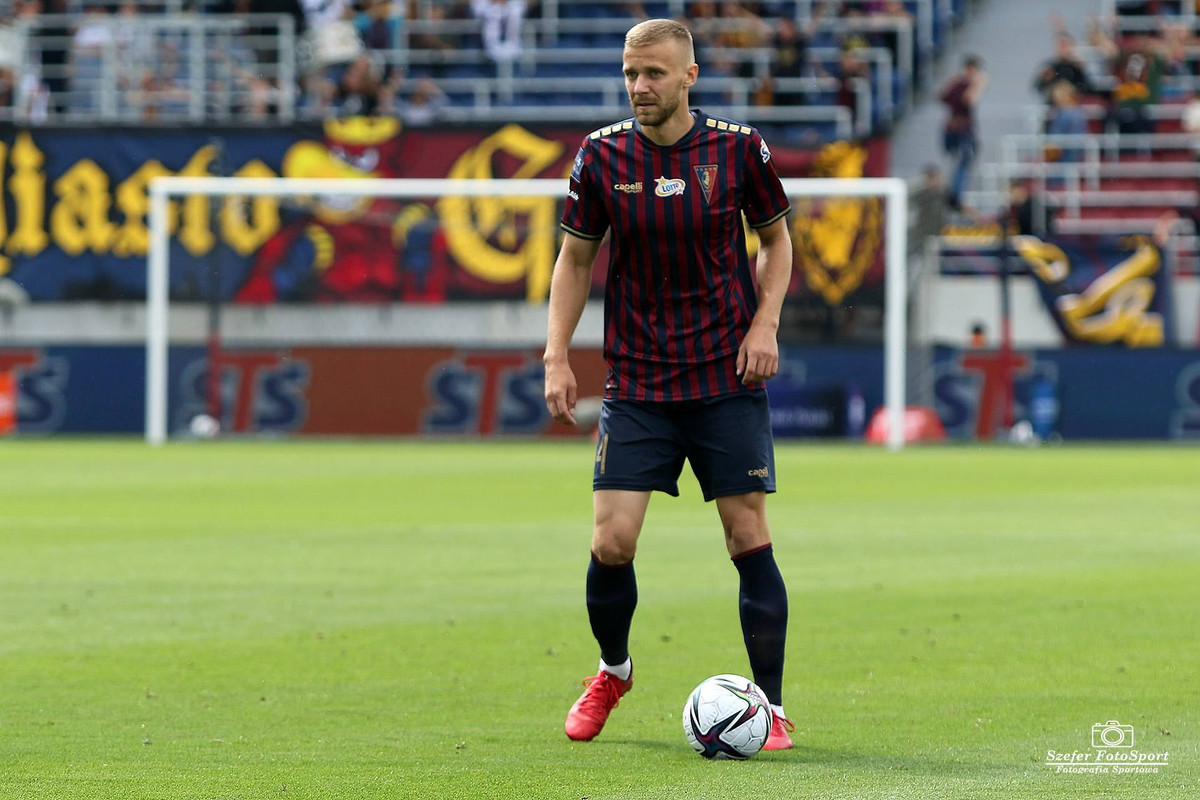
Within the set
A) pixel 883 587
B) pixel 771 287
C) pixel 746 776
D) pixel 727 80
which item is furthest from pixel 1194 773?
pixel 727 80

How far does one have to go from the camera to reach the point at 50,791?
5.10m

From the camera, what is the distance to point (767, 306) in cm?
605

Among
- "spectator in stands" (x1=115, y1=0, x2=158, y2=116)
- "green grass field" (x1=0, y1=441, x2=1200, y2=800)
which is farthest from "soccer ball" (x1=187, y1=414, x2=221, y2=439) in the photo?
"green grass field" (x1=0, y1=441, x2=1200, y2=800)

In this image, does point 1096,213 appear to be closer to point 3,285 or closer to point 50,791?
point 3,285

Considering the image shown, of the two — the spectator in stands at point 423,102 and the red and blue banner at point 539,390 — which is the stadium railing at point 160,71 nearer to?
the spectator in stands at point 423,102

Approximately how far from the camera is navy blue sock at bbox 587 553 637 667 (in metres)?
6.18

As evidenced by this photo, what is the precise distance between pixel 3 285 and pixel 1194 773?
2695cm

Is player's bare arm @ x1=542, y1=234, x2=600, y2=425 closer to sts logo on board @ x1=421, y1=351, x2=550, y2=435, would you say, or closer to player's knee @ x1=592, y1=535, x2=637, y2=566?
player's knee @ x1=592, y1=535, x2=637, y2=566

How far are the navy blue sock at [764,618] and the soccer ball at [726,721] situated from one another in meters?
0.29

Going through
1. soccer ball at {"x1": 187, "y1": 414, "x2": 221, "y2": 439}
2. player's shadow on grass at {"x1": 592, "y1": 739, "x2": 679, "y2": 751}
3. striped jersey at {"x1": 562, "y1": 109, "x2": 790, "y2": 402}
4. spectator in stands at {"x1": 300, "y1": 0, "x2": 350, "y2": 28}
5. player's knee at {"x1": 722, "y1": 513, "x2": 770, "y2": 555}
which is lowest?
soccer ball at {"x1": 187, "y1": 414, "x2": 221, "y2": 439}

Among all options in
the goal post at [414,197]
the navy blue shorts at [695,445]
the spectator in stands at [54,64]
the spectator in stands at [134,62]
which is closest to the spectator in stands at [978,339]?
the goal post at [414,197]

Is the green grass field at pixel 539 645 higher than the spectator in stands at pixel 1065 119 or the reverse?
the reverse

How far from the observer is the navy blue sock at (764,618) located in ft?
19.8

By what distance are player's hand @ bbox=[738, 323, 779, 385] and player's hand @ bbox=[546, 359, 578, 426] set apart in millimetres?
508
